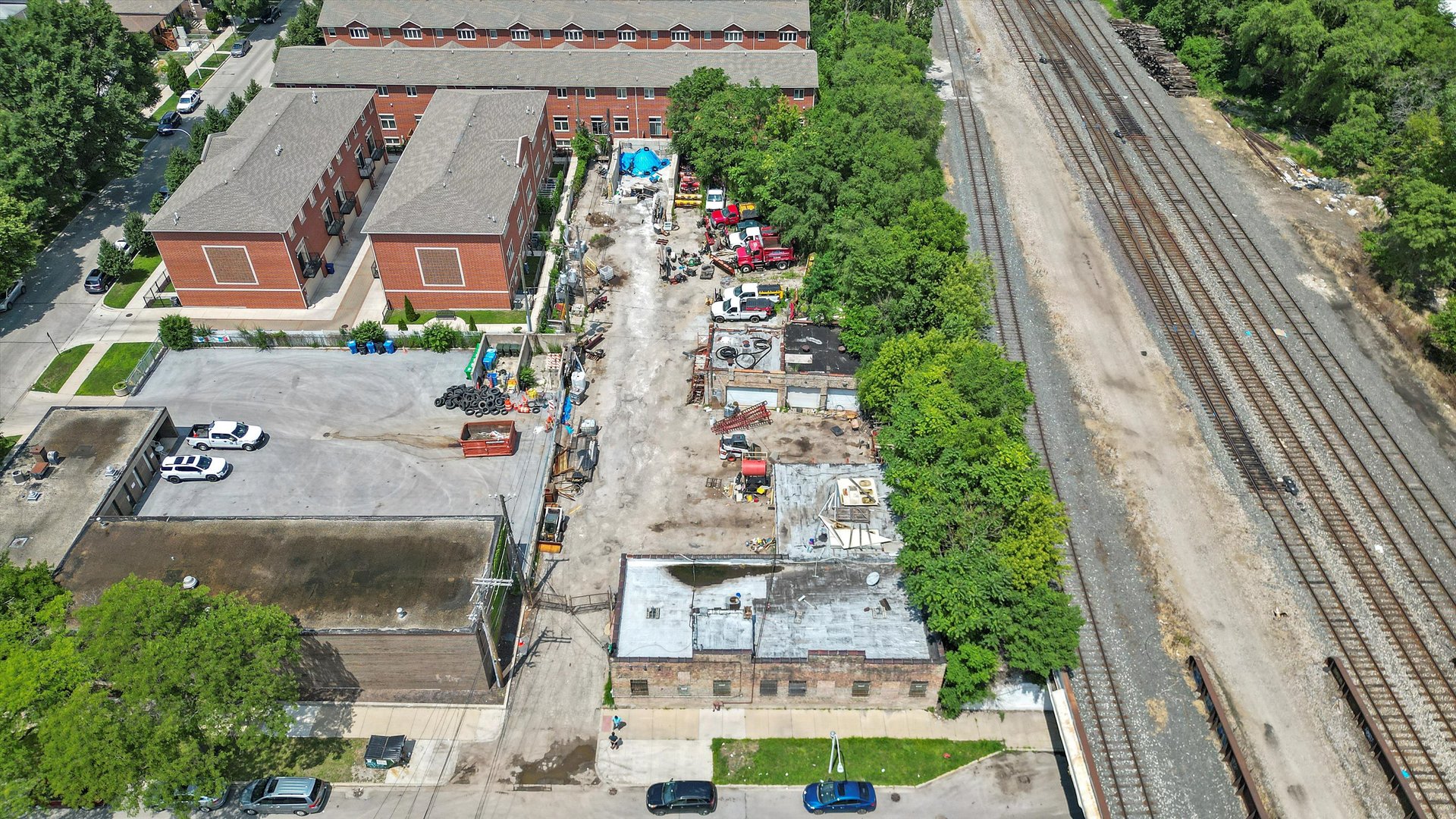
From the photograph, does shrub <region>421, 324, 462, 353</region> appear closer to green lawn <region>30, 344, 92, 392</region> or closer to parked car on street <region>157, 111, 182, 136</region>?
green lawn <region>30, 344, 92, 392</region>

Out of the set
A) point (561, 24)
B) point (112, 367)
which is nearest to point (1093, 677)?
A: point (112, 367)

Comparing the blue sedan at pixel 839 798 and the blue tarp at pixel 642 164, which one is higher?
the blue tarp at pixel 642 164

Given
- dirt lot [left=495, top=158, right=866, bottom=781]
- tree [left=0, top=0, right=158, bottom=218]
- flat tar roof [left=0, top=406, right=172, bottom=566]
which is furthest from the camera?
tree [left=0, top=0, right=158, bottom=218]

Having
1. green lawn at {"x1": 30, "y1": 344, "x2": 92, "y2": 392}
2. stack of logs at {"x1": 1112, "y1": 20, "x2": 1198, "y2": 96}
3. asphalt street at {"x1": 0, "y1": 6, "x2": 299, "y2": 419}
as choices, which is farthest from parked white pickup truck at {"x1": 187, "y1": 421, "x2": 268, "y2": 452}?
stack of logs at {"x1": 1112, "y1": 20, "x2": 1198, "y2": 96}

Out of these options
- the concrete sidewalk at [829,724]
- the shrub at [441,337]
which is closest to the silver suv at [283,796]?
the concrete sidewalk at [829,724]

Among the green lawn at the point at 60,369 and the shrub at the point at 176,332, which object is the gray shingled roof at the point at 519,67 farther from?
the green lawn at the point at 60,369

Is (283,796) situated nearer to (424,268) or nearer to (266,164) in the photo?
(424,268)

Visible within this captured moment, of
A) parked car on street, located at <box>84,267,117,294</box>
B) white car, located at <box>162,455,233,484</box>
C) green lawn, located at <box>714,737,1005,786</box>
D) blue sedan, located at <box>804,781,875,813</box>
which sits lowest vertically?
green lawn, located at <box>714,737,1005,786</box>
